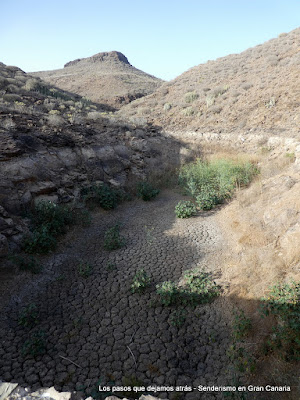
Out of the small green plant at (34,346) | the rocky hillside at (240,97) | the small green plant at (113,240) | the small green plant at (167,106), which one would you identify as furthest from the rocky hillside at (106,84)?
the small green plant at (34,346)

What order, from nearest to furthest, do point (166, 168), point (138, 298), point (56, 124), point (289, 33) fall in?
point (138, 298), point (56, 124), point (166, 168), point (289, 33)

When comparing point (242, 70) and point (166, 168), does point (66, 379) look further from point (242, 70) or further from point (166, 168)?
point (242, 70)

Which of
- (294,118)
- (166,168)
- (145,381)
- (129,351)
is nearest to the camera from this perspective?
(145,381)

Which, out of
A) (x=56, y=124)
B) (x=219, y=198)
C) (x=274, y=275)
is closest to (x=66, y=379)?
(x=274, y=275)

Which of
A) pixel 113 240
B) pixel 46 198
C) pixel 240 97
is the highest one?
pixel 240 97

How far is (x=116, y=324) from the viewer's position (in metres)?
4.05

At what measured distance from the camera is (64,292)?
15.4 feet

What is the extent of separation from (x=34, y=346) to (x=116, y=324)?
1207mm

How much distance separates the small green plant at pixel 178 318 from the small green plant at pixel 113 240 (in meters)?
2.31

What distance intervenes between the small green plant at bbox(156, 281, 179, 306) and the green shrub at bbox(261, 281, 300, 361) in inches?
56.0

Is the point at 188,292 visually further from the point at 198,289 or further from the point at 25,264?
the point at 25,264

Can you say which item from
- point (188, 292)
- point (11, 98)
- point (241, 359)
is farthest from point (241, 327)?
point (11, 98)

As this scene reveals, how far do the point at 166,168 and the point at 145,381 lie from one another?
8433 mm

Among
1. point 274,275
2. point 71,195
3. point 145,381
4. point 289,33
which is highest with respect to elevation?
point 289,33
